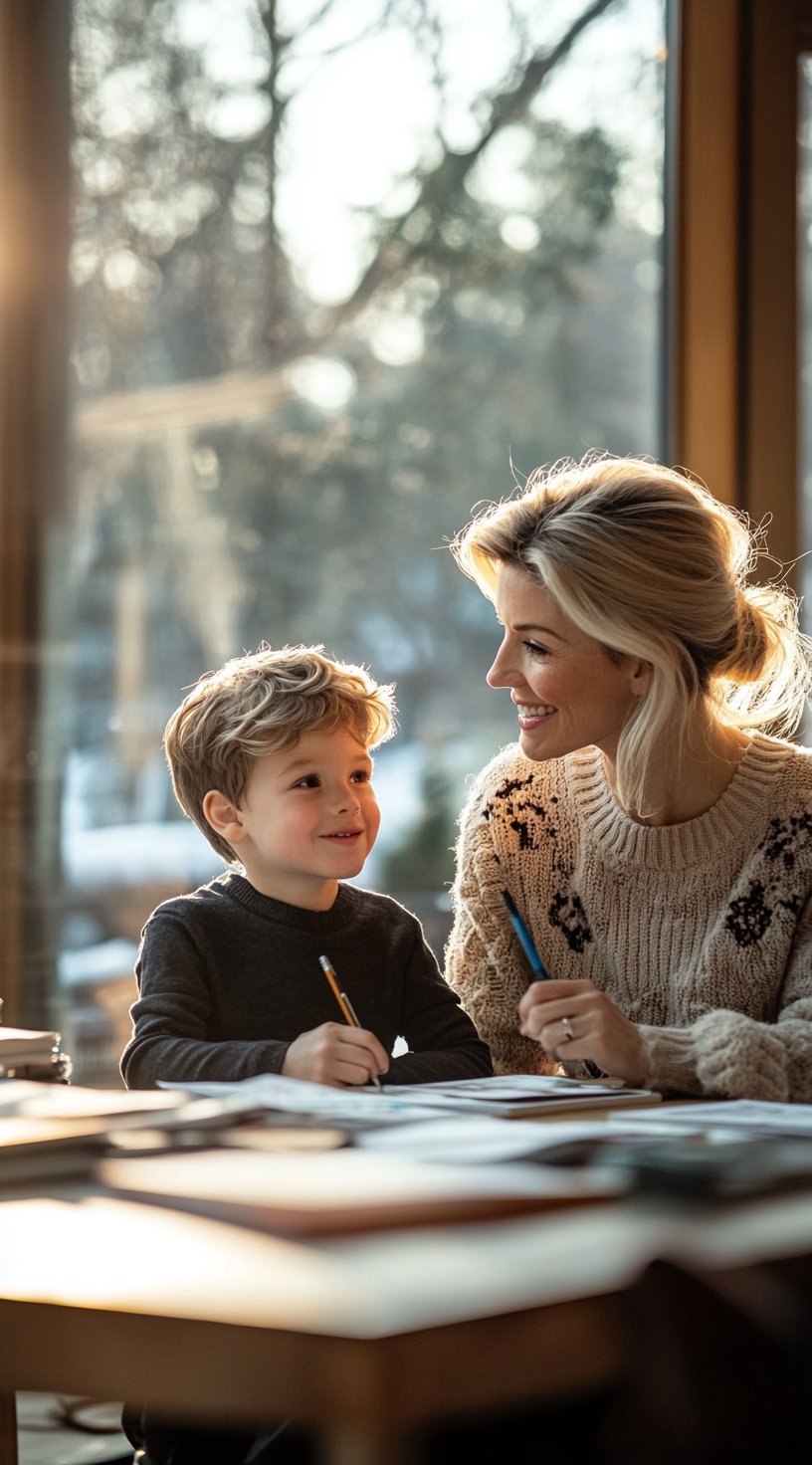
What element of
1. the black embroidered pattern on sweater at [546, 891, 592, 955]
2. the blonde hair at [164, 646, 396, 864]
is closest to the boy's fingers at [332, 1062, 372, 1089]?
the blonde hair at [164, 646, 396, 864]

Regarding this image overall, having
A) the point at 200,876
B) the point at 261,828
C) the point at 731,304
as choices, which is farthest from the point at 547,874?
the point at 731,304

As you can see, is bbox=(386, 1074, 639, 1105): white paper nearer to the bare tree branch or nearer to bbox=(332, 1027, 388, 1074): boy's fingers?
bbox=(332, 1027, 388, 1074): boy's fingers

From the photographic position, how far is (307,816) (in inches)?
55.2

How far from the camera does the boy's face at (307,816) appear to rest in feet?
4.61

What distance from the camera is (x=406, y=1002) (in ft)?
4.86

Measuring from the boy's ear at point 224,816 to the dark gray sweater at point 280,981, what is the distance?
50 millimetres

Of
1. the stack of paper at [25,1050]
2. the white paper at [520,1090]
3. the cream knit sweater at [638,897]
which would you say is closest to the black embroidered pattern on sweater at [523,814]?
the cream knit sweater at [638,897]

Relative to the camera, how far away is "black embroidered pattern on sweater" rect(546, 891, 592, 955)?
1603mm

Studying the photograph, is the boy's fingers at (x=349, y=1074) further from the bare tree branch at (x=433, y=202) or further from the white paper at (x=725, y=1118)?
the bare tree branch at (x=433, y=202)

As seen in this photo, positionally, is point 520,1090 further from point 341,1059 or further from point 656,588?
point 656,588

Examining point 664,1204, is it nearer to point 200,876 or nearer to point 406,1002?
point 406,1002

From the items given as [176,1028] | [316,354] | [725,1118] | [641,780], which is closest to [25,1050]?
[176,1028]

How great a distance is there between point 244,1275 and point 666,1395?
0.17 meters

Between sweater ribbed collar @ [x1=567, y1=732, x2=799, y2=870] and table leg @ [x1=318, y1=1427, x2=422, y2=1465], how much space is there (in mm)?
1069
